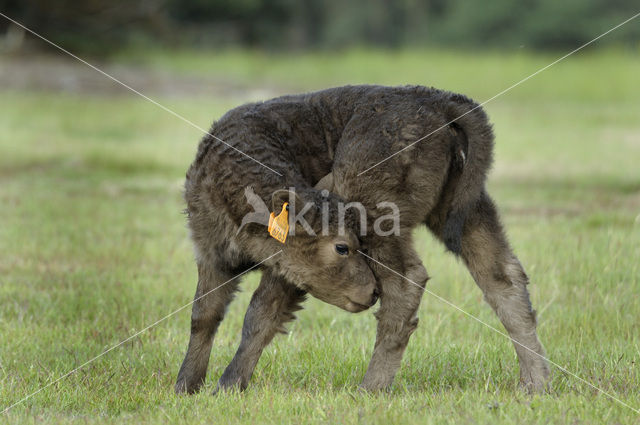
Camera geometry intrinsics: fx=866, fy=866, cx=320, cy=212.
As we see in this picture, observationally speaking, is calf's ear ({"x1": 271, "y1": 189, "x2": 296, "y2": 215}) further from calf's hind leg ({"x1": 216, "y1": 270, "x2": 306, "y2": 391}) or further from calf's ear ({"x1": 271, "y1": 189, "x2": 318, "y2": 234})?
calf's hind leg ({"x1": 216, "y1": 270, "x2": 306, "y2": 391})

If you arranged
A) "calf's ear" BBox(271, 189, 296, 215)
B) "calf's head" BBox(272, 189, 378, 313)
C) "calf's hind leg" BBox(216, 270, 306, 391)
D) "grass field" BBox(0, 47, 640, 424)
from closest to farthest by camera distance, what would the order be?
"grass field" BBox(0, 47, 640, 424) → "calf's ear" BBox(271, 189, 296, 215) → "calf's head" BBox(272, 189, 378, 313) → "calf's hind leg" BBox(216, 270, 306, 391)

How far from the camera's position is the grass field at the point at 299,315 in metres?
4.15

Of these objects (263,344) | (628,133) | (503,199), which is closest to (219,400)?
(263,344)

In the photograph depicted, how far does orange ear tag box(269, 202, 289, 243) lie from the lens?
4.53 meters

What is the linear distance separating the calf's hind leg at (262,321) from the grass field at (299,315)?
0.41 feet

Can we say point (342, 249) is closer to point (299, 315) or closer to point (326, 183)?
point (326, 183)

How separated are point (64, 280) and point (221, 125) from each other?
8.43ft

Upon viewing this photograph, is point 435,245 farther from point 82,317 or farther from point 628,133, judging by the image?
point 628,133

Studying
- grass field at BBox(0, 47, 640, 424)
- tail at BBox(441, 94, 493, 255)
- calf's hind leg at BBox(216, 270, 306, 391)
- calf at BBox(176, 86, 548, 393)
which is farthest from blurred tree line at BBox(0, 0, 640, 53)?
tail at BBox(441, 94, 493, 255)

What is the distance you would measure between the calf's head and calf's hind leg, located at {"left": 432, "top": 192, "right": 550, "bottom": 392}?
2.40 ft

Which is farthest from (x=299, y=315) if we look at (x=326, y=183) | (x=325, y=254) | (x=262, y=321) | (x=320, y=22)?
(x=320, y=22)

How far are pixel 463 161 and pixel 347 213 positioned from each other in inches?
30.6

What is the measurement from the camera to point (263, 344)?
4.89m

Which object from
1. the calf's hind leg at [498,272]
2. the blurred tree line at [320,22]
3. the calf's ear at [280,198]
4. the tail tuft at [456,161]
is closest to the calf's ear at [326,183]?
the calf's ear at [280,198]
